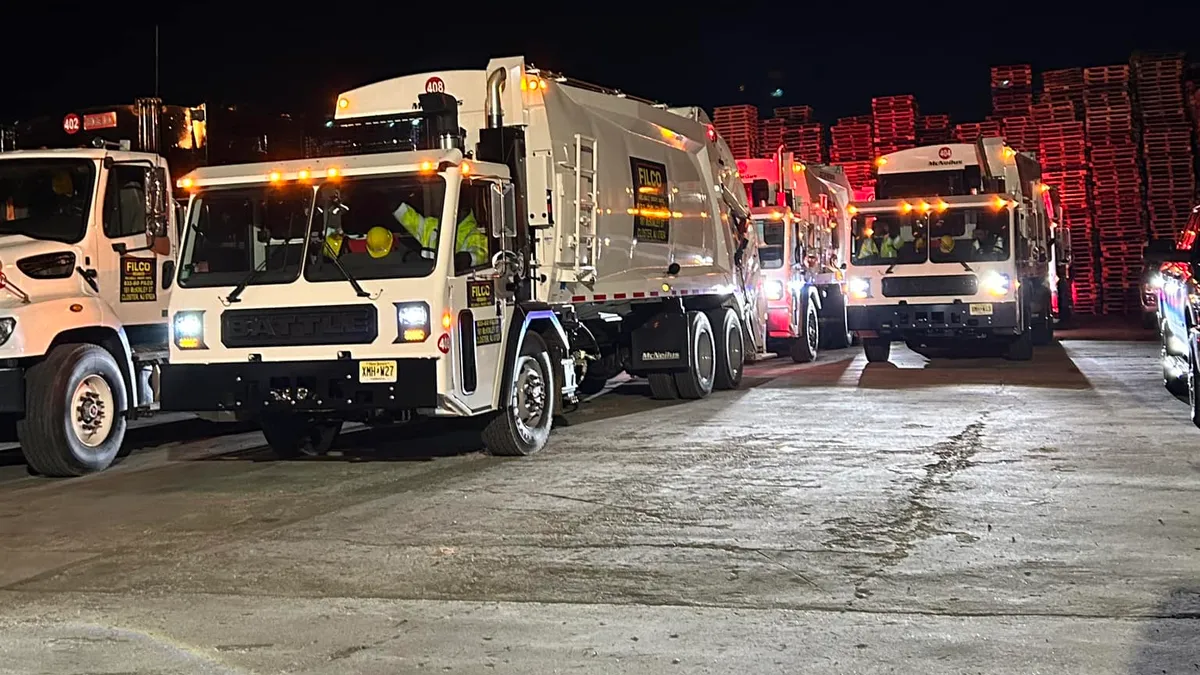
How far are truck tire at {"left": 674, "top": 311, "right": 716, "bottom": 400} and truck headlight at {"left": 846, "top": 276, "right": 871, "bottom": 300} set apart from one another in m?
4.35

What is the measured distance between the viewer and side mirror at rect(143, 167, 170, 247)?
35.6ft

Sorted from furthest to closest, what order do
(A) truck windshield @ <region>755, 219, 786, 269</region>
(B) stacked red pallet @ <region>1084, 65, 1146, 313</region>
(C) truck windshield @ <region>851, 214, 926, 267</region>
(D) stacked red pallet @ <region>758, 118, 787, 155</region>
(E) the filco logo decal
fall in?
(D) stacked red pallet @ <region>758, 118, 787, 155</region>, (B) stacked red pallet @ <region>1084, 65, 1146, 313</region>, (A) truck windshield @ <region>755, 219, 786, 269</region>, (C) truck windshield @ <region>851, 214, 926, 267</region>, (E) the filco logo decal

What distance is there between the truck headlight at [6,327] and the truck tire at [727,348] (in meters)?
8.38

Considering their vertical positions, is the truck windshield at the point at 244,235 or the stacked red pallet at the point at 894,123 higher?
the stacked red pallet at the point at 894,123

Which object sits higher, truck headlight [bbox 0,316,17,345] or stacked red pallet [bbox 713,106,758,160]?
stacked red pallet [bbox 713,106,758,160]

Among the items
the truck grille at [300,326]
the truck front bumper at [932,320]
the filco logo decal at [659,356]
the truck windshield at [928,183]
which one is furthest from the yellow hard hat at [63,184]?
the truck windshield at [928,183]

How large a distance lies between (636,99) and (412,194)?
4.53 m

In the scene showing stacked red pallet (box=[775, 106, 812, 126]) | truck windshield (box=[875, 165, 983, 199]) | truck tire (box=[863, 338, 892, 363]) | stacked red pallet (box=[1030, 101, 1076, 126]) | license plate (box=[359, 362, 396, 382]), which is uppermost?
stacked red pallet (box=[775, 106, 812, 126])

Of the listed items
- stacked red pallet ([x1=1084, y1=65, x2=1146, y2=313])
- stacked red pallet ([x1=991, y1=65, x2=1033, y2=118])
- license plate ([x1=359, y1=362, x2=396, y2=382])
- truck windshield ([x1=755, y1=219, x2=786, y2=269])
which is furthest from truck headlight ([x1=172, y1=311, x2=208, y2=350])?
stacked red pallet ([x1=1084, y1=65, x2=1146, y2=313])

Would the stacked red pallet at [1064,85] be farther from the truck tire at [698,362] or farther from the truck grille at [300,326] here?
the truck grille at [300,326]

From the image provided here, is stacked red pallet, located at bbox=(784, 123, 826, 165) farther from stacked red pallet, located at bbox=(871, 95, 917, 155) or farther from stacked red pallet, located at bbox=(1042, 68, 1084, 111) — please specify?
stacked red pallet, located at bbox=(1042, 68, 1084, 111)

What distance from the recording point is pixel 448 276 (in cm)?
963

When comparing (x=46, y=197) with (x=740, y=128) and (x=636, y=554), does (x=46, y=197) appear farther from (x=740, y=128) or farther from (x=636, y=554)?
(x=740, y=128)

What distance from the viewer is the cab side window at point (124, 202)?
10703mm
